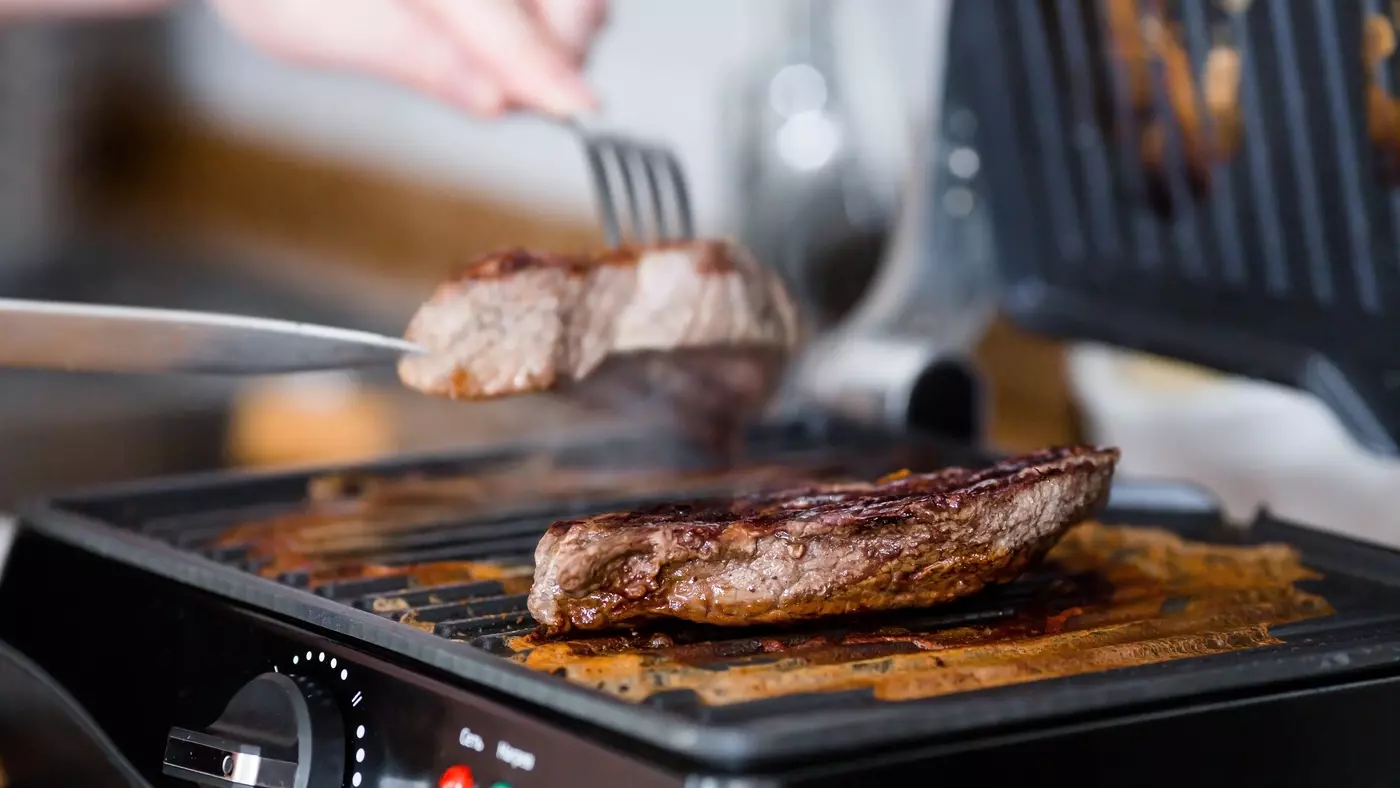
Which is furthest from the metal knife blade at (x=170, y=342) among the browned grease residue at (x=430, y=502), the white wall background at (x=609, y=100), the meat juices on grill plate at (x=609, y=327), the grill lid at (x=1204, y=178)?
the white wall background at (x=609, y=100)

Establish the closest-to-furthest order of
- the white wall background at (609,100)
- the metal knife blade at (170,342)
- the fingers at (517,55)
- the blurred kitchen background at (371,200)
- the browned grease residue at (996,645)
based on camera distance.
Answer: the browned grease residue at (996,645) → the metal knife blade at (170,342) → the fingers at (517,55) → the blurred kitchen background at (371,200) → the white wall background at (609,100)

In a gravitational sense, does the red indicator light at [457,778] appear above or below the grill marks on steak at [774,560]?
below

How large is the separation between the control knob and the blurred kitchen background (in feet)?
3.67

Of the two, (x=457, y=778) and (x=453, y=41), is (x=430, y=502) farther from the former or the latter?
(x=457, y=778)

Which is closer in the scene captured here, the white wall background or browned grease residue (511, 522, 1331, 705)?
browned grease residue (511, 522, 1331, 705)

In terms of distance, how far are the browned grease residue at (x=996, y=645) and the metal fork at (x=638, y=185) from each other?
48 centimetres

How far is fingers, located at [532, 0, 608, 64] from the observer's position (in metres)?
1.26

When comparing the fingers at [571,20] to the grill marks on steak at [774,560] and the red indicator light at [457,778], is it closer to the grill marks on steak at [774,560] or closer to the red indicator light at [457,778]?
the grill marks on steak at [774,560]

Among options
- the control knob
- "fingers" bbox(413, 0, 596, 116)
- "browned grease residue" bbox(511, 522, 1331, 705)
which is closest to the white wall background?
"fingers" bbox(413, 0, 596, 116)

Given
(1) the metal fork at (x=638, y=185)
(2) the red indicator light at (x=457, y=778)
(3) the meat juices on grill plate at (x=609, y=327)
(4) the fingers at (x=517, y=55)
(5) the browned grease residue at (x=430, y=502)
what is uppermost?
(4) the fingers at (x=517, y=55)

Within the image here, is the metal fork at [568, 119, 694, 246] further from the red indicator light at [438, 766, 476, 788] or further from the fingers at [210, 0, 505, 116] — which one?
the red indicator light at [438, 766, 476, 788]

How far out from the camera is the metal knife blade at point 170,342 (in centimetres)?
98

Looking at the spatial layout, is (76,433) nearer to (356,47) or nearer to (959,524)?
(356,47)

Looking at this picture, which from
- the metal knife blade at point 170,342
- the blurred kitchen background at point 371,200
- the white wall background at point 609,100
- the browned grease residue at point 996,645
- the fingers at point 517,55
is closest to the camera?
the browned grease residue at point 996,645
